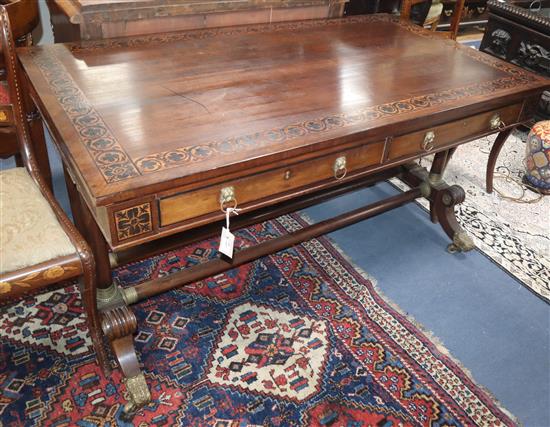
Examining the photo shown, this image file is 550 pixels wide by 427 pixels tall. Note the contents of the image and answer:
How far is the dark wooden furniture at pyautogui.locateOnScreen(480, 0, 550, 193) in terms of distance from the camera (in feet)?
11.2

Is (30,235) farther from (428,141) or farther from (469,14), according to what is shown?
(469,14)

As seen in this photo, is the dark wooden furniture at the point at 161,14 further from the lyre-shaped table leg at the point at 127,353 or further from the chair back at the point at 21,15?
the lyre-shaped table leg at the point at 127,353

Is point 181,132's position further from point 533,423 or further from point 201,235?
point 533,423

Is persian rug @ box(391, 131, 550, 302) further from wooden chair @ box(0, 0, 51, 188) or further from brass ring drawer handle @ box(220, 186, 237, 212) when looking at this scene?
wooden chair @ box(0, 0, 51, 188)

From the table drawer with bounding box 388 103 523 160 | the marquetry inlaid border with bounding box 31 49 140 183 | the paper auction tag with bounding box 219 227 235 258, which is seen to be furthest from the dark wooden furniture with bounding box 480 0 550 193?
the marquetry inlaid border with bounding box 31 49 140 183

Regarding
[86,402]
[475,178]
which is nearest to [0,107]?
[86,402]

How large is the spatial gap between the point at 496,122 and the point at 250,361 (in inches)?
51.2

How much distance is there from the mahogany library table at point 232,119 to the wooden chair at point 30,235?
81 mm

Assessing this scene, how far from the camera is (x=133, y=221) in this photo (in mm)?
1280

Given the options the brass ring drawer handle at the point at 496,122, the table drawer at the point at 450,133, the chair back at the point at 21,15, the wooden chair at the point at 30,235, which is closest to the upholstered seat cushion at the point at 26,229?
the wooden chair at the point at 30,235

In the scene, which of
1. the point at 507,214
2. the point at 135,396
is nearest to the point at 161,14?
the point at 135,396

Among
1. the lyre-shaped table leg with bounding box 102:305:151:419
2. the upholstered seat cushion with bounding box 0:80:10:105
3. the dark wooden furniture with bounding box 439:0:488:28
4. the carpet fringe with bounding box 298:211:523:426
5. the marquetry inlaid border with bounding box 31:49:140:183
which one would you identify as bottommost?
the carpet fringe with bounding box 298:211:523:426

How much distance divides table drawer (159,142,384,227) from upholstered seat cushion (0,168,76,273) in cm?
36

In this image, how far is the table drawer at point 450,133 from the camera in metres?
1.73
